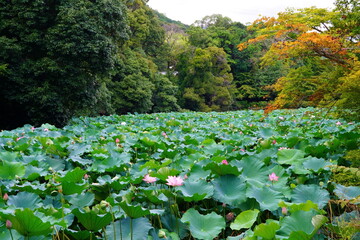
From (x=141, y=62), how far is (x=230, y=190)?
16964 mm

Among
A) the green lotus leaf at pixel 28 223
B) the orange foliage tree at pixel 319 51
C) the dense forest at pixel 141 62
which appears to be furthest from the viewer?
the dense forest at pixel 141 62

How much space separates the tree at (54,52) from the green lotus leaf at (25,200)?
7.57m

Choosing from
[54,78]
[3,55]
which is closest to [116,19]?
[54,78]

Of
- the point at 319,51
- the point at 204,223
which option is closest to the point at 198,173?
the point at 204,223

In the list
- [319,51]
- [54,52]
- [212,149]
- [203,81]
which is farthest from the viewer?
[203,81]

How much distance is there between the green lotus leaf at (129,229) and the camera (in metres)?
1.17

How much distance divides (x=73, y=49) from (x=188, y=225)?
26.7 feet

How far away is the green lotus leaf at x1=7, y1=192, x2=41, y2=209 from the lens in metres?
1.33

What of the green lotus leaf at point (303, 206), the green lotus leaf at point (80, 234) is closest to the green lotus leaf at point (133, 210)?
the green lotus leaf at point (80, 234)

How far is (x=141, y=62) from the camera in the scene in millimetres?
17844

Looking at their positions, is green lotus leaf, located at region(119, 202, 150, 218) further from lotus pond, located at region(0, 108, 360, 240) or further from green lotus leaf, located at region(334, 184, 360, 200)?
green lotus leaf, located at region(334, 184, 360, 200)

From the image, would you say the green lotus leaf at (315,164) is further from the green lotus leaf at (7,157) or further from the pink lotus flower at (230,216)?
the green lotus leaf at (7,157)

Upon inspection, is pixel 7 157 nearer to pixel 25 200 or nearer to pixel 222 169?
pixel 25 200

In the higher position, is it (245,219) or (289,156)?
(289,156)
